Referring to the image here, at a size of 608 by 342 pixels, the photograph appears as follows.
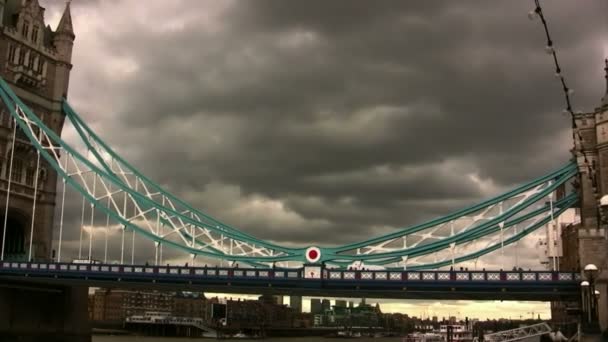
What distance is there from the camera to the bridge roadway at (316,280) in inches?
1928

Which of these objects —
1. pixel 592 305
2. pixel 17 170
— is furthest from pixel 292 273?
pixel 17 170

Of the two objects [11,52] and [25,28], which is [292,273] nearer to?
[11,52]

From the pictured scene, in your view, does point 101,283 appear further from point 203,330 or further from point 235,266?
point 203,330

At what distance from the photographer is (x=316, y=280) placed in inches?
2094

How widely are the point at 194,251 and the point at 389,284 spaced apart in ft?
56.4

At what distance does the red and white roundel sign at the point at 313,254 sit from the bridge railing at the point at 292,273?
94 cm

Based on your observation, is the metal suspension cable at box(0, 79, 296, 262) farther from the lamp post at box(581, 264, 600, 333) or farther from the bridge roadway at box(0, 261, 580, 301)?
the lamp post at box(581, 264, 600, 333)

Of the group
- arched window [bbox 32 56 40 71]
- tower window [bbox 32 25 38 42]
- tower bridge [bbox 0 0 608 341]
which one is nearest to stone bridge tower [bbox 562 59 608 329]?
tower bridge [bbox 0 0 608 341]

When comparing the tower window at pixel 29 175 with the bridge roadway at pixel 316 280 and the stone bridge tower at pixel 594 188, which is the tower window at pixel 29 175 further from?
the stone bridge tower at pixel 594 188

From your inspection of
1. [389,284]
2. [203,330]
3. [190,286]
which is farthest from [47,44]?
[203,330]

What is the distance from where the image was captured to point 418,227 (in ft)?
182

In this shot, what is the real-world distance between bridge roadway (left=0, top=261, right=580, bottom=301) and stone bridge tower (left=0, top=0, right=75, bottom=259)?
854 centimetres

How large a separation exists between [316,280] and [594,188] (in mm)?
19740

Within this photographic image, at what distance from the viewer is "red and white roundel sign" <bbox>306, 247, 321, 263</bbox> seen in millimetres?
53625
